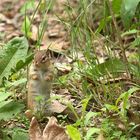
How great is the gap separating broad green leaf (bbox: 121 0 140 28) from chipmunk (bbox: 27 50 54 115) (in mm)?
657

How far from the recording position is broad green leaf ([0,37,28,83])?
12.9ft

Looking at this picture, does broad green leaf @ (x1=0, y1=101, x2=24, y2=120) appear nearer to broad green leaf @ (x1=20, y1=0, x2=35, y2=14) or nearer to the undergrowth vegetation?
the undergrowth vegetation

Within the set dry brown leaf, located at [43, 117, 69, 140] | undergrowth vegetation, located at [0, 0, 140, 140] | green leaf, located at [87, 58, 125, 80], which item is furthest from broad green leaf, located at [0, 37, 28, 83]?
dry brown leaf, located at [43, 117, 69, 140]

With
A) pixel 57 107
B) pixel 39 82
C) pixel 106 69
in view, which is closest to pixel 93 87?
pixel 106 69

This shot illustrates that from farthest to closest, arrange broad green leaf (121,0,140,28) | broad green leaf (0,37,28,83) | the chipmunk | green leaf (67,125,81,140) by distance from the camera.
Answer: broad green leaf (0,37,28,83)
the chipmunk
broad green leaf (121,0,140,28)
green leaf (67,125,81,140)

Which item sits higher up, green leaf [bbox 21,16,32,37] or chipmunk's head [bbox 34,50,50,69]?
green leaf [bbox 21,16,32,37]

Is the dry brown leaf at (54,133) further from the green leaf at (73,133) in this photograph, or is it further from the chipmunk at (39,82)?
the chipmunk at (39,82)

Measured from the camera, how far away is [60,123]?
3.77 metres

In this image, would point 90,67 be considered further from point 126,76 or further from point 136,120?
point 136,120

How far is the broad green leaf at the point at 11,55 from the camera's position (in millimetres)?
3922

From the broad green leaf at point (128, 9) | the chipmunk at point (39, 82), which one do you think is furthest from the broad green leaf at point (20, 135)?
the broad green leaf at point (128, 9)

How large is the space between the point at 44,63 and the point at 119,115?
0.74 metres

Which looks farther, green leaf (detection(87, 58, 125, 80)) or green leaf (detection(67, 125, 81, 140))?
green leaf (detection(87, 58, 125, 80))

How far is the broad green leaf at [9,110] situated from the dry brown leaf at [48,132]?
0.14m
